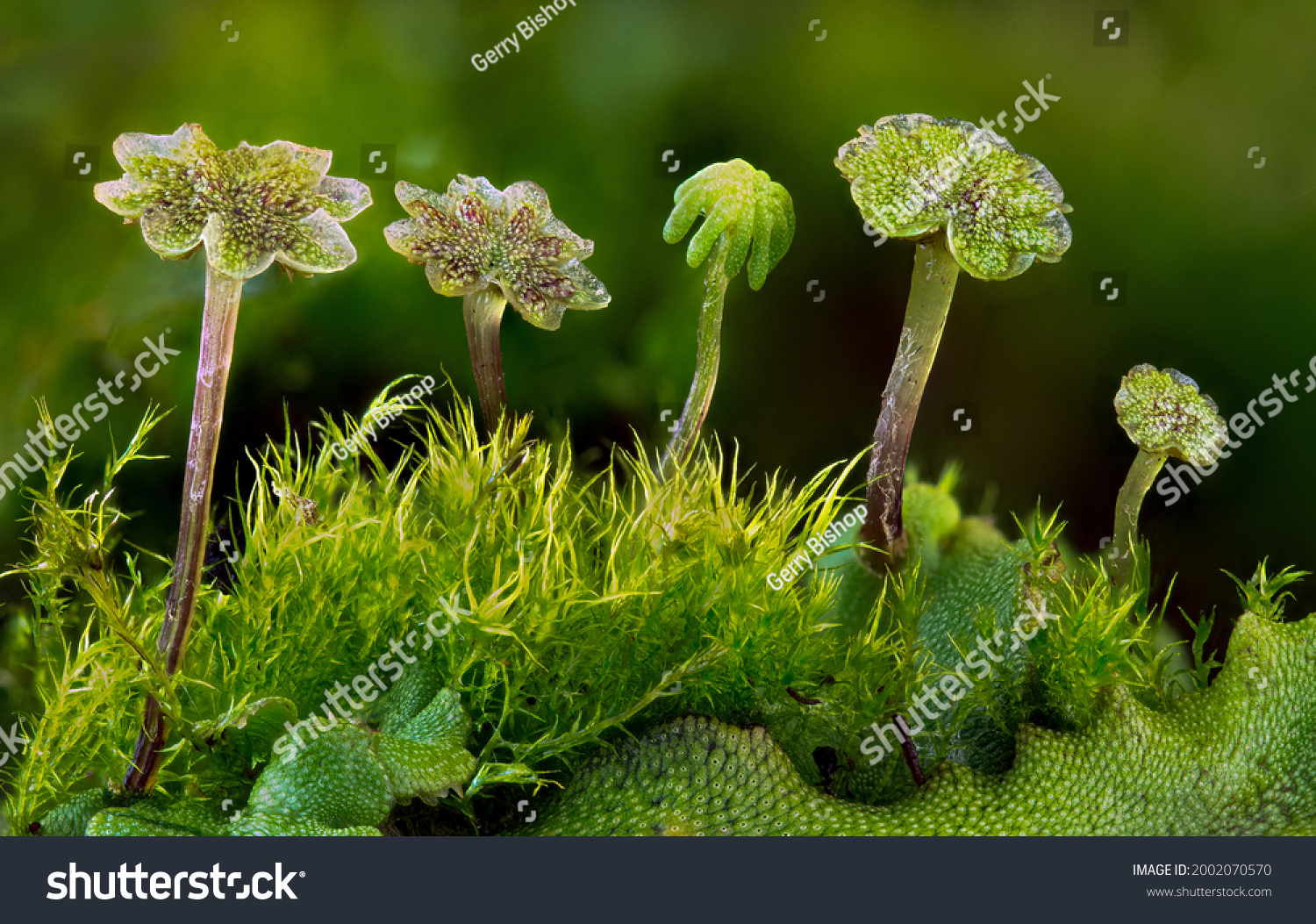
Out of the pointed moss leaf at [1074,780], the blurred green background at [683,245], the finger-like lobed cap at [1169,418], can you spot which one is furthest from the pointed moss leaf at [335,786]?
the finger-like lobed cap at [1169,418]

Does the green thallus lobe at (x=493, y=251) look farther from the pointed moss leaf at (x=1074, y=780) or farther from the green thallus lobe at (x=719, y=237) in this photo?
the pointed moss leaf at (x=1074, y=780)

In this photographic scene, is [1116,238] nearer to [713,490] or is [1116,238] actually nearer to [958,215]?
[958,215]

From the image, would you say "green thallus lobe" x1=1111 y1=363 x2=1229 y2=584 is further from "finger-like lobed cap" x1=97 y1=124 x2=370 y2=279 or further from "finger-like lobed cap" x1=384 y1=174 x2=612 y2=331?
"finger-like lobed cap" x1=97 y1=124 x2=370 y2=279

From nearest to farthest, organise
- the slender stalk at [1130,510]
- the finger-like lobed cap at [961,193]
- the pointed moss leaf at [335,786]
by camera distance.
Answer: the pointed moss leaf at [335,786]
the finger-like lobed cap at [961,193]
the slender stalk at [1130,510]

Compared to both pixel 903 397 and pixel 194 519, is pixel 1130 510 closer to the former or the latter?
pixel 903 397
